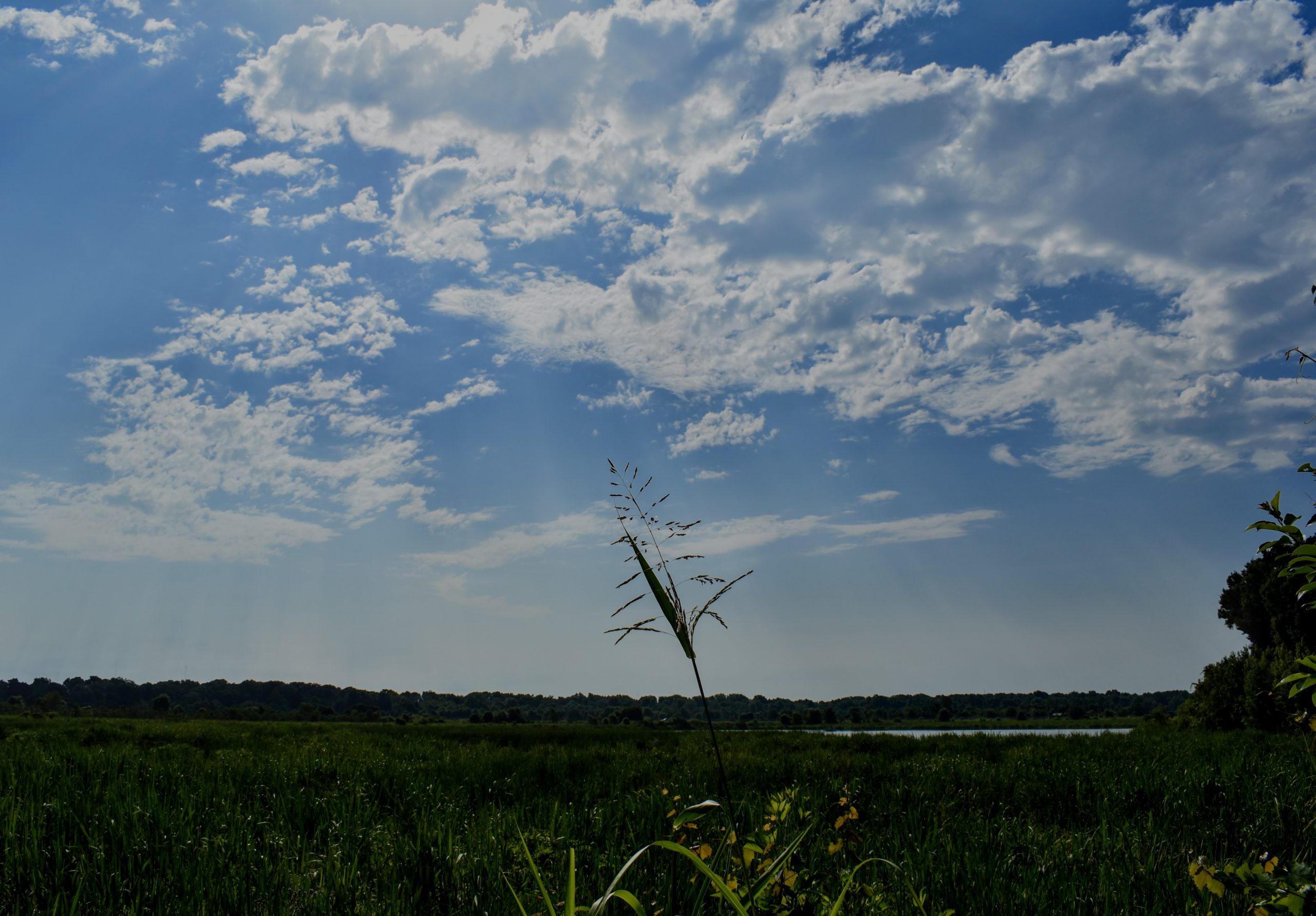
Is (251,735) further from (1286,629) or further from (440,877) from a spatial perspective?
(1286,629)

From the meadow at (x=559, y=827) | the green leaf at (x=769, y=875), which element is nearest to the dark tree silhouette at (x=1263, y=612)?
the meadow at (x=559, y=827)

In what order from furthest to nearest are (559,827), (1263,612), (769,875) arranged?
(1263,612), (559,827), (769,875)

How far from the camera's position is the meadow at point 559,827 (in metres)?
3.10

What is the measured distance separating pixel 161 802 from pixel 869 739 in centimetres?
1147

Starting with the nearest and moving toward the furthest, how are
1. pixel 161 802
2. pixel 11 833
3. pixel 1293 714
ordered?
1. pixel 1293 714
2. pixel 11 833
3. pixel 161 802

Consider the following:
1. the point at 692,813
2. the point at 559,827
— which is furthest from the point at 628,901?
the point at 559,827

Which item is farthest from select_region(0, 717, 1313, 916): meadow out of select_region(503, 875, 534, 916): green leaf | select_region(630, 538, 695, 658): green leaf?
select_region(630, 538, 695, 658): green leaf

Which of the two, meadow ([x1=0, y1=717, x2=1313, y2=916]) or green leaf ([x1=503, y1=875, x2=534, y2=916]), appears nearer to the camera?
green leaf ([x1=503, y1=875, x2=534, y2=916])

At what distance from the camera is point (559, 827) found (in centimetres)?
419

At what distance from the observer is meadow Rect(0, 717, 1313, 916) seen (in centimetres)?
310

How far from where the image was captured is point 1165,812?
18.5 feet

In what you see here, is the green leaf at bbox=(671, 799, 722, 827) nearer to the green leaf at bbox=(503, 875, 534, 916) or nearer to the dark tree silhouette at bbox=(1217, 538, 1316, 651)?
the green leaf at bbox=(503, 875, 534, 916)

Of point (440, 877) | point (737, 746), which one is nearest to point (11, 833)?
point (440, 877)

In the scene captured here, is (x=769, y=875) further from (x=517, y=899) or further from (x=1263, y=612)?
(x=1263, y=612)
